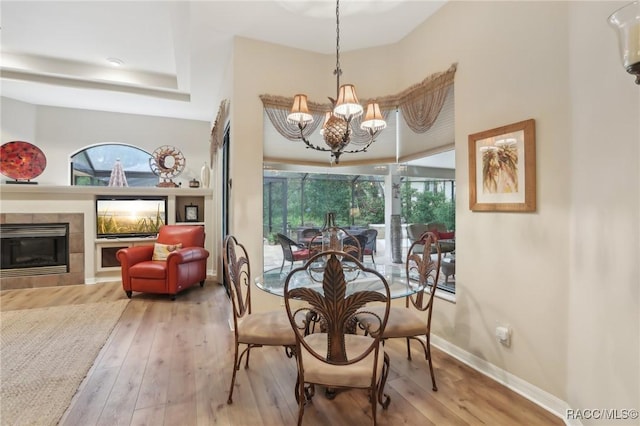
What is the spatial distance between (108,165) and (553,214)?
6.78m

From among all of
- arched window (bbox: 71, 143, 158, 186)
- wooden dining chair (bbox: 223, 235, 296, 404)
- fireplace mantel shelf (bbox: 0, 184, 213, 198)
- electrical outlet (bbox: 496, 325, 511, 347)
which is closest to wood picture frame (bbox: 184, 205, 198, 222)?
fireplace mantel shelf (bbox: 0, 184, 213, 198)

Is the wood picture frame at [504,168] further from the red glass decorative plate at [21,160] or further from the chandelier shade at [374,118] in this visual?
the red glass decorative plate at [21,160]

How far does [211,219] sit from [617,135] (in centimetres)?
559

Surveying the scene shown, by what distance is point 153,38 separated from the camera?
3.63 meters

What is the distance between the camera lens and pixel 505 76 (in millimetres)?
2174

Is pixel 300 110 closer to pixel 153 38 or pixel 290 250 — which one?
pixel 290 250

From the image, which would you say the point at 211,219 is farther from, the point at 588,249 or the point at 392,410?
the point at 588,249

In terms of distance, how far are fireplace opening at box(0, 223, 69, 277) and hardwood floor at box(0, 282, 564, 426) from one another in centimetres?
291

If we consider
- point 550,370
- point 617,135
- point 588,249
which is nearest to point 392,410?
point 550,370

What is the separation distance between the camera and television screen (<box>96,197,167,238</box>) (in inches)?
205

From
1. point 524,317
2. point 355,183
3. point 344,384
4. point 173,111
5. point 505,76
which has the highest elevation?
point 173,111

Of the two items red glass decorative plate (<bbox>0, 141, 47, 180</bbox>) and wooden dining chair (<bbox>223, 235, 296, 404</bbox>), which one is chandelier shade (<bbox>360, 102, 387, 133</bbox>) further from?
red glass decorative plate (<bbox>0, 141, 47, 180</bbox>)

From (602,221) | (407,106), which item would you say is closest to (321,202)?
(407,106)

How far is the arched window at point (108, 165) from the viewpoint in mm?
5562
